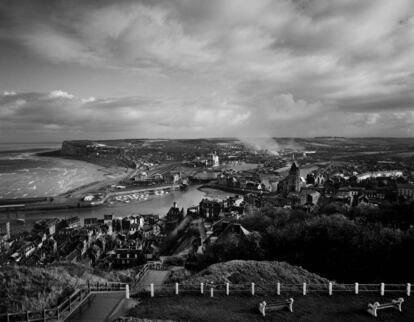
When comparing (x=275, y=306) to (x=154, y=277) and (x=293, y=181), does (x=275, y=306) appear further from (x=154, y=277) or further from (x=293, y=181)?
(x=293, y=181)

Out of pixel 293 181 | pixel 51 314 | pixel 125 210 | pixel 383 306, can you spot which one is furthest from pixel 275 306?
pixel 293 181

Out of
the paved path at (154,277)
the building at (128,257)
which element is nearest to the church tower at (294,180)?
the building at (128,257)

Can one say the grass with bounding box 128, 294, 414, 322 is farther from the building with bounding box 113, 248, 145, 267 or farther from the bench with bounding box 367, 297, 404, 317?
the building with bounding box 113, 248, 145, 267

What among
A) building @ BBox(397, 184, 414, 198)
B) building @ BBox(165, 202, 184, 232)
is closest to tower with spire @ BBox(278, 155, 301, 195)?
building @ BBox(397, 184, 414, 198)

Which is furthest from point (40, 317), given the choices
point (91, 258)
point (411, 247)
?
point (91, 258)

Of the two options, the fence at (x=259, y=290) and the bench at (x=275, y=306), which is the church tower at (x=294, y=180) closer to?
the fence at (x=259, y=290)
